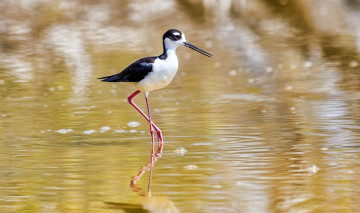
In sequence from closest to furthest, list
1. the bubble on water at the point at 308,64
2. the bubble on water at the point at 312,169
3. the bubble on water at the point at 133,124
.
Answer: the bubble on water at the point at 312,169 < the bubble on water at the point at 133,124 < the bubble on water at the point at 308,64

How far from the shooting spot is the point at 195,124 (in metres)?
8.00

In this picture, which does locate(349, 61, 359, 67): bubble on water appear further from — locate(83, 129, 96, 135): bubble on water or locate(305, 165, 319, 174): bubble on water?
locate(305, 165, 319, 174): bubble on water

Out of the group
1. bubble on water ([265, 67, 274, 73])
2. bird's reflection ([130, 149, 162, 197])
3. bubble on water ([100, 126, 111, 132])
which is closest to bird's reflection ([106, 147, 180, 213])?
bird's reflection ([130, 149, 162, 197])

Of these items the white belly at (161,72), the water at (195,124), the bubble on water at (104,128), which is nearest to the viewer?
the water at (195,124)

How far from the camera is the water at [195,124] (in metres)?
5.25

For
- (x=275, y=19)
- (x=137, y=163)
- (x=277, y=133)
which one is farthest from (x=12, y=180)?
(x=275, y=19)

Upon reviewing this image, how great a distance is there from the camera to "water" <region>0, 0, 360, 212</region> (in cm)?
525

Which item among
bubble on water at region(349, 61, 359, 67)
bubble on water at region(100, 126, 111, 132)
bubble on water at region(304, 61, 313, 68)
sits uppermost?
bubble on water at region(100, 126, 111, 132)

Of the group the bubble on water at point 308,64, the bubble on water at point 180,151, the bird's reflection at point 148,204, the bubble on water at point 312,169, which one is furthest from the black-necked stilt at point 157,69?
the bubble on water at point 308,64

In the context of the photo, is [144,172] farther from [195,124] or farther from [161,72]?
[195,124]

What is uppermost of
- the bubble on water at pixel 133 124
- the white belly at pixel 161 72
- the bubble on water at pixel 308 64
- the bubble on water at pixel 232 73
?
the white belly at pixel 161 72

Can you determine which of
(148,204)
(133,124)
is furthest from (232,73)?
(148,204)

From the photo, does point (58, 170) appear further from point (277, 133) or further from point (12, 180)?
point (277, 133)

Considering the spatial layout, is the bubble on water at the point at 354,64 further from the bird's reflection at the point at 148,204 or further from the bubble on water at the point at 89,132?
the bird's reflection at the point at 148,204
